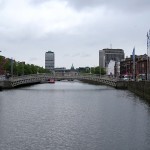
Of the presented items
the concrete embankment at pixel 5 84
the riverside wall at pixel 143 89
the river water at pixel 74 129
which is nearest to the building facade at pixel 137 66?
the concrete embankment at pixel 5 84

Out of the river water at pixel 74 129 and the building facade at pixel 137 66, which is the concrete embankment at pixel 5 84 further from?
the river water at pixel 74 129

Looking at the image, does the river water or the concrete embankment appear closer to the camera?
the river water

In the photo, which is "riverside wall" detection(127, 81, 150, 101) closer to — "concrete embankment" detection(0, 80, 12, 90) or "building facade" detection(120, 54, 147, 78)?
"concrete embankment" detection(0, 80, 12, 90)

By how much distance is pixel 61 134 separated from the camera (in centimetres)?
2928

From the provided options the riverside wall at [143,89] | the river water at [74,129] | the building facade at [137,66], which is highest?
the building facade at [137,66]

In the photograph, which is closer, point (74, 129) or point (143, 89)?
point (74, 129)

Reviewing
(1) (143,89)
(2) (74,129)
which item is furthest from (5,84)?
(2) (74,129)

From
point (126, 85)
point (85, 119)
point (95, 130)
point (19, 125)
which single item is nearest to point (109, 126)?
point (95, 130)

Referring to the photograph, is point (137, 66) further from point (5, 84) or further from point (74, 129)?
point (74, 129)

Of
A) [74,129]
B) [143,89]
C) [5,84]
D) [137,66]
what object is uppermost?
[137,66]

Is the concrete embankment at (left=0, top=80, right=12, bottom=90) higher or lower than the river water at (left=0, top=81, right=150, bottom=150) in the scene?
higher

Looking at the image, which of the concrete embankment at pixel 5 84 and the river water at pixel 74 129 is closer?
the river water at pixel 74 129

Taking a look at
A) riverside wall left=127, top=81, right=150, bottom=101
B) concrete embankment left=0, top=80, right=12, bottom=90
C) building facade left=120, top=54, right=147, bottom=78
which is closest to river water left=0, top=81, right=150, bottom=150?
riverside wall left=127, top=81, right=150, bottom=101

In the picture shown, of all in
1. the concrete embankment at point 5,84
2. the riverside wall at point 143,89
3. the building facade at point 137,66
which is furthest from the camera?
the building facade at point 137,66
